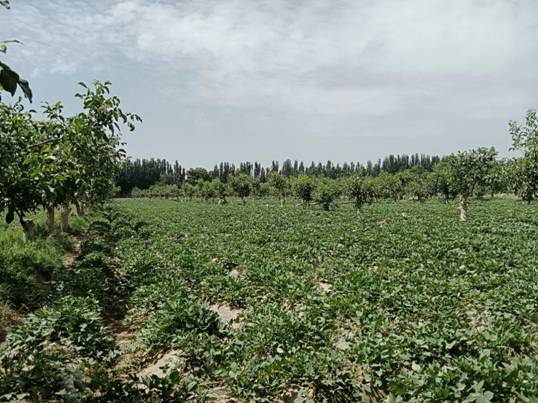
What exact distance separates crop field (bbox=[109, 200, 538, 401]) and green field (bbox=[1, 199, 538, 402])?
0.9 inches

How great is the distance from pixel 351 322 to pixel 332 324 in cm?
38

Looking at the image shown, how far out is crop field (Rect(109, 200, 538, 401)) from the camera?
507cm

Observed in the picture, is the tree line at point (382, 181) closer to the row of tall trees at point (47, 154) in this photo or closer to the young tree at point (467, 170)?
the young tree at point (467, 170)

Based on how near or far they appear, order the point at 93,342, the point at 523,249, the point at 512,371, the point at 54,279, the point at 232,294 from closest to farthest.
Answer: the point at 512,371, the point at 93,342, the point at 232,294, the point at 54,279, the point at 523,249

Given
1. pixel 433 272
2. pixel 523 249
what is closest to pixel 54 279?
pixel 433 272

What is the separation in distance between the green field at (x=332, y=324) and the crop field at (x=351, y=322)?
0.02 metres

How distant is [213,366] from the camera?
6.08 metres

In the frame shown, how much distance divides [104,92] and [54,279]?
5.71 meters

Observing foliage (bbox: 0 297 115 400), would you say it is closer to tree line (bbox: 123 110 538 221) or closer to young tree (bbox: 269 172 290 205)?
tree line (bbox: 123 110 538 221)

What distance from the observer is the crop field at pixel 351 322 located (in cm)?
507

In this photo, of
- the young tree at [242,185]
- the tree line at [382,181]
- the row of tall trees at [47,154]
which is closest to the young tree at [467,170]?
the tree line at [382,181]

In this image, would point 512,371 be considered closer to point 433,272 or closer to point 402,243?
point 433,272

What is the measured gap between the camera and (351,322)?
7.56 m

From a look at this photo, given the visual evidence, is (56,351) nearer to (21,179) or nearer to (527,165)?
(21,179)
